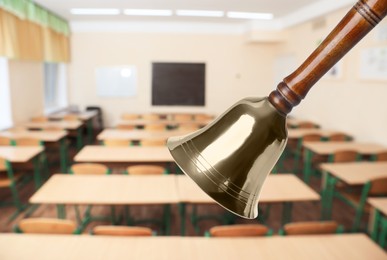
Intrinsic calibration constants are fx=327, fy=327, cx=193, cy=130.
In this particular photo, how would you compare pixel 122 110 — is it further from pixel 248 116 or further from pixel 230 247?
pixel 248 116

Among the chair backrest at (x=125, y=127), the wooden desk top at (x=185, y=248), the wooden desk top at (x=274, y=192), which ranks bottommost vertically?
the wooden desk top at (x=185, y=248)

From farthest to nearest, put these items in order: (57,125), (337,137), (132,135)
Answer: (57,125), (337,137), (132,135)

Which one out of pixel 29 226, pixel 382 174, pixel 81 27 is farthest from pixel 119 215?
pixel 81 27

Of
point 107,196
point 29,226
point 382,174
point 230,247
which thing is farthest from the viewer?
point 382,174

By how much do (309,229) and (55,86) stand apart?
8.60 meters

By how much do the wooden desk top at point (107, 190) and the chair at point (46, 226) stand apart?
39 cm

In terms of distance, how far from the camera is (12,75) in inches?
252

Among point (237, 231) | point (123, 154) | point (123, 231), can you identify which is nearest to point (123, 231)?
point (123, 231)

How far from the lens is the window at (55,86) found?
8875 millimetres

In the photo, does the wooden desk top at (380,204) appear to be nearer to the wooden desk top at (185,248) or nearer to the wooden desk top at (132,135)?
the wooden desk top at (185,248)

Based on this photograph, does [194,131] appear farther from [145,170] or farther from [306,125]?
[306,125]

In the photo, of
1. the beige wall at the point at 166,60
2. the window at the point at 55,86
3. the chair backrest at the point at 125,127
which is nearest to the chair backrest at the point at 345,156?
the chair backrest at the point at 125,127

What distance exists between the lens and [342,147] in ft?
16.2

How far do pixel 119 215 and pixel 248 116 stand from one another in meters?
3.89
